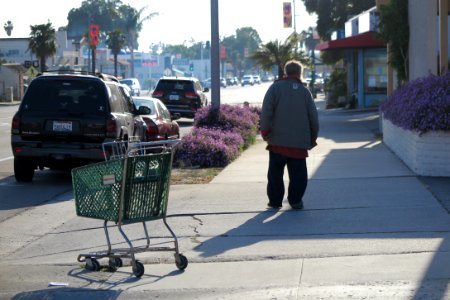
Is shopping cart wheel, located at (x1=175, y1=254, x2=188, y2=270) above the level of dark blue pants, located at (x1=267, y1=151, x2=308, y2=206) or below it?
below

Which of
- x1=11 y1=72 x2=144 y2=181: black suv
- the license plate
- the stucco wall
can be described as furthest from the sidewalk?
the stucco wall

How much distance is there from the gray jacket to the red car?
708 centimetres

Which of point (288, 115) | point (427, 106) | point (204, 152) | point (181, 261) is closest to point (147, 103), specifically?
point (204, 152)

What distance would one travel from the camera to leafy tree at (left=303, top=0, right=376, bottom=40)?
60.4 meters

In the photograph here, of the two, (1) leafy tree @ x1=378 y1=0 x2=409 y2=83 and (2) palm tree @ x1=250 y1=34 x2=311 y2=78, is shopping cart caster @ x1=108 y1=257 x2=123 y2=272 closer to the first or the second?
(1) leafy tree @ x1=378 y1=0 x2=409 y2=83

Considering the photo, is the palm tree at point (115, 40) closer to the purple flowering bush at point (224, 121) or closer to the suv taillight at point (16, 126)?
the purple flowering bush at point (224, 121)

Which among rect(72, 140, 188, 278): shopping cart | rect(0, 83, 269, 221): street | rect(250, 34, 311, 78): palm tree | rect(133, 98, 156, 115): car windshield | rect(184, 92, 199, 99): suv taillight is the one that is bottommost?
rect(0, 83, 269, 221): street

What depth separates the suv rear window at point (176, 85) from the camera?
35.6m

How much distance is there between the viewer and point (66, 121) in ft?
49.0

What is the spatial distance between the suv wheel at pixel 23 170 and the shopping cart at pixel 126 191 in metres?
7.45

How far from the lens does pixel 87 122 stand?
14.9m

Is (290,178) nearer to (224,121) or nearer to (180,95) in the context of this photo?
(224,121)

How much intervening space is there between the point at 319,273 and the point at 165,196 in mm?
1603

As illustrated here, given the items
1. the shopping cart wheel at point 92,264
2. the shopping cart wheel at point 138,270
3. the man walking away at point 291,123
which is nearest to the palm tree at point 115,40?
the man walking away at point 291,123
